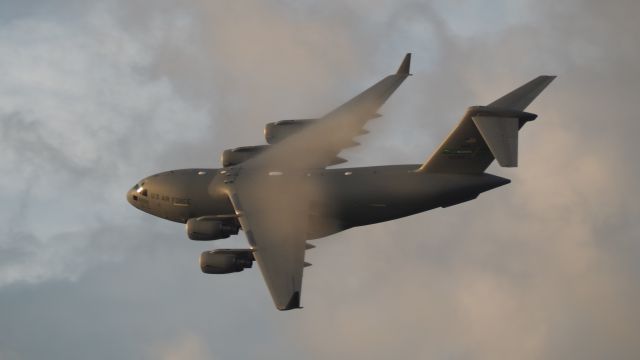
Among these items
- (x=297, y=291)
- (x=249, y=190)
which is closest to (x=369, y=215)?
(x=249, y=190)

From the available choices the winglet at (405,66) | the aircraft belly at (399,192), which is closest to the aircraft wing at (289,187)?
the winglet at (405,66)

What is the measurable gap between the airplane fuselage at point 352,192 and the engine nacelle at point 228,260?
14.3ft

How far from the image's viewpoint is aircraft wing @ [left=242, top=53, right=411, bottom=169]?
154 ft

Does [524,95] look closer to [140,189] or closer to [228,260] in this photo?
[228,260]

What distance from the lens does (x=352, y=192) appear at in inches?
1737

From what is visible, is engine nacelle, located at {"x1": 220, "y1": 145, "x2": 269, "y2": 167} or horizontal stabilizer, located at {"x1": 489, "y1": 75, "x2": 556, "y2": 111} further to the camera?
engine nacelle, located at {"x1": 220, "y1": 145, "x2": 269, "y2": 167}

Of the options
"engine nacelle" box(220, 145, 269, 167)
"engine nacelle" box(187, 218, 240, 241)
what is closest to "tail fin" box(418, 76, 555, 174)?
"engine nacelle" box(220, 145, 269, 167)

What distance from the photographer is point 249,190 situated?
146ft

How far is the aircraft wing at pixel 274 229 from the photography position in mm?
37406

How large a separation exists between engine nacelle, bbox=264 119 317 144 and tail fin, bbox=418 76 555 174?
8694 millimetres

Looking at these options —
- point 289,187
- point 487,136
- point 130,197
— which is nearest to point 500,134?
point 487,136

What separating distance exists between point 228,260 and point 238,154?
29.8 feet

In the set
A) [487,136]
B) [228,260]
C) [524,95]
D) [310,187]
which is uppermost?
[524,95]

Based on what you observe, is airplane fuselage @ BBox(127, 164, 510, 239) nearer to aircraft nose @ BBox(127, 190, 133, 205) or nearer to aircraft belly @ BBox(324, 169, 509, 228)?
aircraft belly @ BBox(324, 169, 509, 228)
